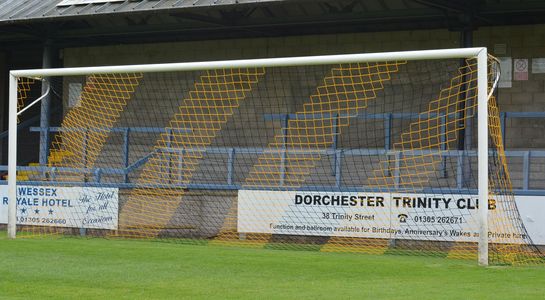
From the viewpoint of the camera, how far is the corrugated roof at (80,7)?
55.1 ft

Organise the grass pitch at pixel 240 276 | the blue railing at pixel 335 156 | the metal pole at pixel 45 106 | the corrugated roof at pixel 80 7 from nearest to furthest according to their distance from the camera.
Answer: the grass pitch at pixel 240 276
the blue railing at pixel 335 156
the corrugated roof at pixel 80 7
the metal pole at pixel 45 106

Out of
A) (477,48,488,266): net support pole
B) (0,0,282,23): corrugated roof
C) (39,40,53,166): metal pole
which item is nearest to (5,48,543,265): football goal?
(477,48,488,266): net support pole

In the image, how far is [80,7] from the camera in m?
18.2

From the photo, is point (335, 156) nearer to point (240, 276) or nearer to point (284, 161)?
point (284, 161)

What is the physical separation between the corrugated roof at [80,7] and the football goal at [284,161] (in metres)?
1.32

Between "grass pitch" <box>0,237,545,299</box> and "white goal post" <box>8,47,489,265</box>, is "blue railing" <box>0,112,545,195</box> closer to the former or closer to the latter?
"white goal post" <box>8,47,489,265</box>

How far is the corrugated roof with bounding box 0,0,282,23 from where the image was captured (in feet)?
55.1

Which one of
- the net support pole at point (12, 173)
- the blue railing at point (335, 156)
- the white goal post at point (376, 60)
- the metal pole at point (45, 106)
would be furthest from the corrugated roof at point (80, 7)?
the net support pole at point (12, 173)

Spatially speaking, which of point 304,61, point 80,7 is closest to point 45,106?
point 80,7

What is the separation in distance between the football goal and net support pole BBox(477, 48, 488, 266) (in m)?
0.02

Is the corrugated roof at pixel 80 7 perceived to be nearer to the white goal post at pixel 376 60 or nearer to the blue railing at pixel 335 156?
the blue railing at pixel 335 156

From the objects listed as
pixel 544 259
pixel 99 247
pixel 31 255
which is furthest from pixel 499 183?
pixel 31 255

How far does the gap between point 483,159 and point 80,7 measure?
9722mm

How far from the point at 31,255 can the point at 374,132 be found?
889 centimetres
